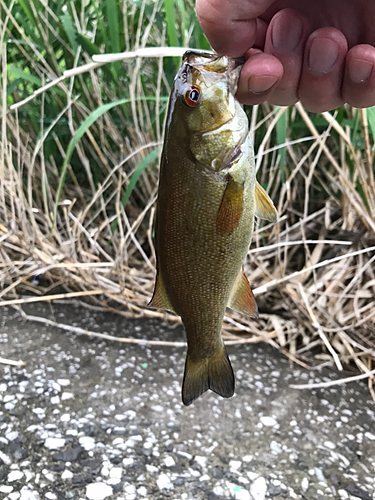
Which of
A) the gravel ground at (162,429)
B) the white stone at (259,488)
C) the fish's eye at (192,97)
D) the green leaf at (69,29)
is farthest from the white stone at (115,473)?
the green leaf at (69,29)

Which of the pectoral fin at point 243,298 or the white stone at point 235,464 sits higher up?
the pectoral fin at point 243,298

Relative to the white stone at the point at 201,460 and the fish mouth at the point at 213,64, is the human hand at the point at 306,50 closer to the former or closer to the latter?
the fish mouth at the point at 213,64

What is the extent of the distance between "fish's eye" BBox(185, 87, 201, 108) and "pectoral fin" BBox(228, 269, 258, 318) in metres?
0.32

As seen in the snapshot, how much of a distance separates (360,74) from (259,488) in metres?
0.99

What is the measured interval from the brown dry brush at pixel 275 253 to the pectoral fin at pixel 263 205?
0.66m

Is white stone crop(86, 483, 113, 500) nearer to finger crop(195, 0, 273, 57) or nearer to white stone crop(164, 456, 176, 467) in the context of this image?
white stone crop(164, 456, 176, 467)

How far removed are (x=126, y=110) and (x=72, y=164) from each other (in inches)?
17.9

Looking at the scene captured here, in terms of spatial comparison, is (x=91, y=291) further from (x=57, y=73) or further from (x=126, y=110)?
(x=57, y=73)

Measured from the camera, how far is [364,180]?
1.52 metres

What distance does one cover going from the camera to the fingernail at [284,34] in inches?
40.0

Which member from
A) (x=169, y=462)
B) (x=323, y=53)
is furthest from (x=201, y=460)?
(x=323, y=53)

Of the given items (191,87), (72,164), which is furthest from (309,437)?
(72,164)

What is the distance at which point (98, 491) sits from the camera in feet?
3.68

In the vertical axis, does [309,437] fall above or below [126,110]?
below
